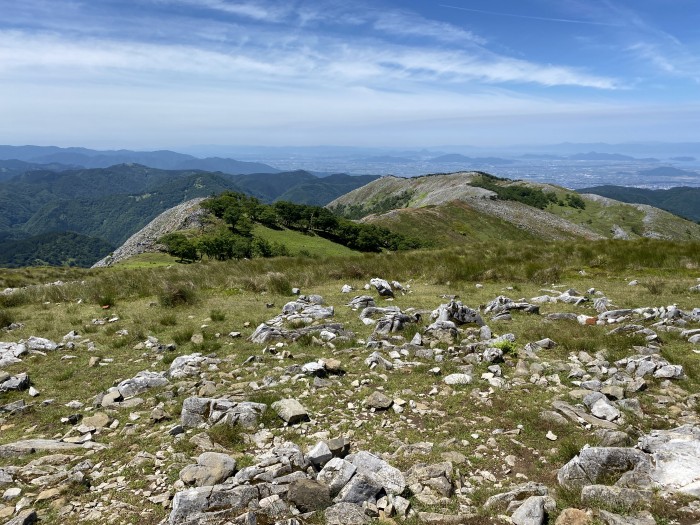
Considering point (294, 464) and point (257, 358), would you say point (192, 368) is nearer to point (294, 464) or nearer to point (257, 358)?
point (257, 358)

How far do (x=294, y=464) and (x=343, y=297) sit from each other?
981 cm

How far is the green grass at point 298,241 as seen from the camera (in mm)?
76250

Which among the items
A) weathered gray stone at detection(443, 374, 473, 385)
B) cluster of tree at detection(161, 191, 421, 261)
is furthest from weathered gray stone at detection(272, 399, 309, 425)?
cluster of tree at detection(161, 191, 421, 261)

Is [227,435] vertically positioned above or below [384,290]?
below

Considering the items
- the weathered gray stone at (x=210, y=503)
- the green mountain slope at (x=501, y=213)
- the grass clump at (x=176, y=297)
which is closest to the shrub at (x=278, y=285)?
the grass clump at (x=176, y=297)

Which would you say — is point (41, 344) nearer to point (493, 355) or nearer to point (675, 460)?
point (493, 355)

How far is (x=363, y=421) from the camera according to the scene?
6387 mm

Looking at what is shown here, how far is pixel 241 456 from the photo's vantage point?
5566 millimetres

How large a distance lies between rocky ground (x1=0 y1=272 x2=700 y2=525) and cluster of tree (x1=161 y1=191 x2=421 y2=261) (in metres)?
55.5

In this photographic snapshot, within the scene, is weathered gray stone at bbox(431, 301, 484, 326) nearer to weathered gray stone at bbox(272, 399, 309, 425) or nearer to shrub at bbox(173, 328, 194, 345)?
weathered gray stone at bbox(272, 399, 309, 425)

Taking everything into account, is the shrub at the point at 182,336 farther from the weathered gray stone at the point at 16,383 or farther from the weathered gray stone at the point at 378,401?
the weathered gray stone at the point at 378,401

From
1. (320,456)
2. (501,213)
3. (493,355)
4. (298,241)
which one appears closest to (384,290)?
(493,355)

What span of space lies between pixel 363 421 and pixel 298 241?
7704 centimetres

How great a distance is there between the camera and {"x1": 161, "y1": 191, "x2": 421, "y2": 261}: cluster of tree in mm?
65500
